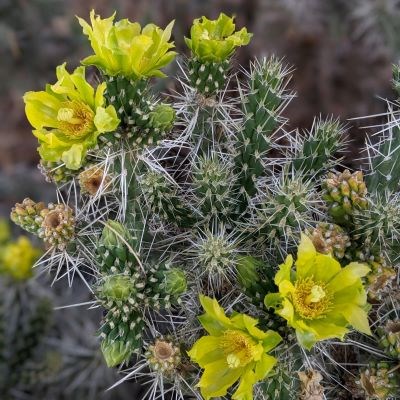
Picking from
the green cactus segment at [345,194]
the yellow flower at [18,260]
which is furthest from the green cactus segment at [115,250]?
the yellow flower at [18,260]

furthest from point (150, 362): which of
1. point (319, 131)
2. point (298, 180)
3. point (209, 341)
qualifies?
point (319, 131)

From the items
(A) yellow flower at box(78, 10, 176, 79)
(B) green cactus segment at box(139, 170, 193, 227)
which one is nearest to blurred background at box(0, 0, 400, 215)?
(B) green cactus segment at box(139, 170, 193, 227)

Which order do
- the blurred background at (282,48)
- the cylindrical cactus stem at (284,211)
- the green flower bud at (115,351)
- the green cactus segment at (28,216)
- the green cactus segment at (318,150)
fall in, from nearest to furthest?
1. the green flower bud at (115,351)
2. the cylindrical cactus stem at (284,211)
3. the green cactus segment at (28,216)
4. the green cactus segment at (318,150)
5. the blurred background at (282,48)

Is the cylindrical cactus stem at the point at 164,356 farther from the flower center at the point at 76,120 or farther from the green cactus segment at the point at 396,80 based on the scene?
the green cactus segment at the point at 396,80

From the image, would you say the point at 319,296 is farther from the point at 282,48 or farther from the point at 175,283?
the point at 282,48

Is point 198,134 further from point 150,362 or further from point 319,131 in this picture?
point 150,362

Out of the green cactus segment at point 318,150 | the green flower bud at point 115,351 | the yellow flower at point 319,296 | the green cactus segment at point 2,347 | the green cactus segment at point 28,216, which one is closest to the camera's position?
the yellow flower at point 319,296

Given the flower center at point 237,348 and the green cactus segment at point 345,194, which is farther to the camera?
the green cactus segment at point 345,194
